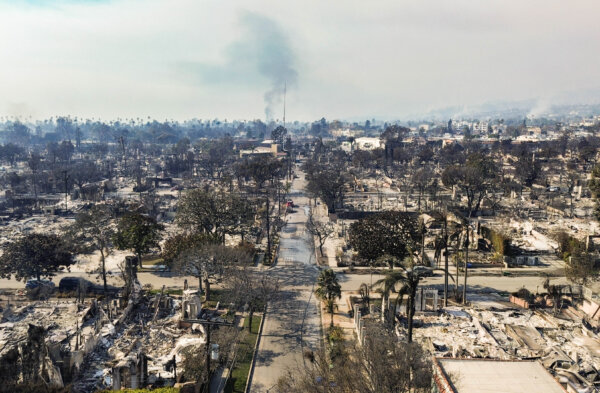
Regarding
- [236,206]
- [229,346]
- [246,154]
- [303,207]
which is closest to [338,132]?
[246,154]

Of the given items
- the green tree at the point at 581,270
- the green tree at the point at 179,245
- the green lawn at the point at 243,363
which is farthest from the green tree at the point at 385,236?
the green tree at the point at 179,245

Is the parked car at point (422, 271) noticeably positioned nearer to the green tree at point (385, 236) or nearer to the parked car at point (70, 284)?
the green tree at point (385, 236)

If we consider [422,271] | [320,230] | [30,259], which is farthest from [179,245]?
[320,230]

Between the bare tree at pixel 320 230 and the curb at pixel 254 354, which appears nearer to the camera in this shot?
the curb at pixel 254 354

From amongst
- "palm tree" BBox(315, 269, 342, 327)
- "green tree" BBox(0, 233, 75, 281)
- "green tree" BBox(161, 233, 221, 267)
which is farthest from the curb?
"green tree" BBox(0, 233, 75, 281)

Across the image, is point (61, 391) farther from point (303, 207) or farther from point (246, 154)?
point (246, 154)

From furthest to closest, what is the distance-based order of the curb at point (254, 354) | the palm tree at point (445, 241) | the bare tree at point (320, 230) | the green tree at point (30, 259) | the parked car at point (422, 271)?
the bare tree at point (320, 230) < the green tree at point (30, 259) < the palm tree at point (445, 241) < the curb at point (254, 354) < the parked car at point (422, 271)
